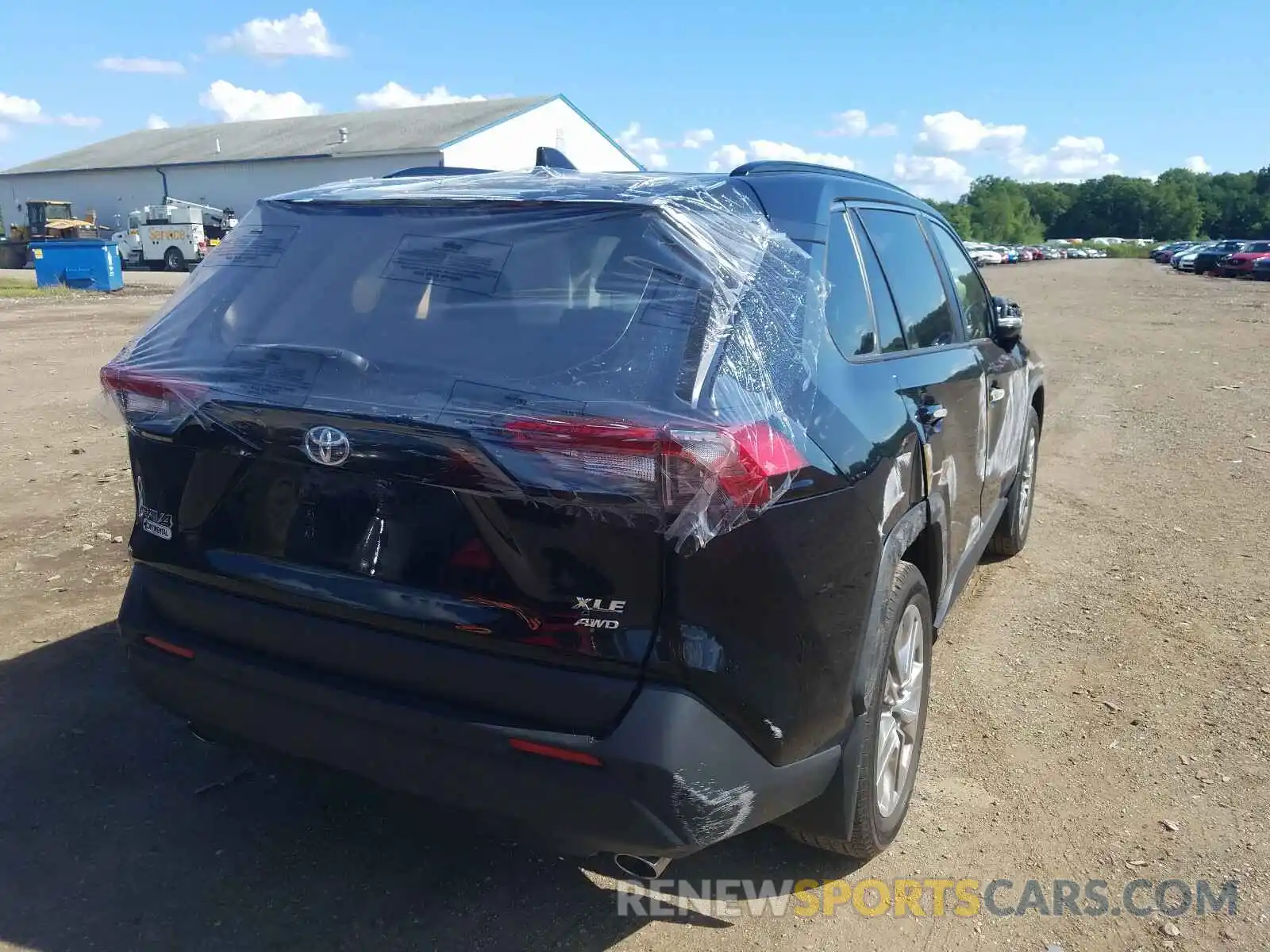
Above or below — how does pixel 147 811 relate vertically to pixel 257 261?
below

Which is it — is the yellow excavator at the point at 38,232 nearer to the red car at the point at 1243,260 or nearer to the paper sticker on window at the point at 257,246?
the paper sticker on window at the point at 257,246

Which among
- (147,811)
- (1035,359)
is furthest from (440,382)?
(1035,359)

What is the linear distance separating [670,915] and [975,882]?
885 mm

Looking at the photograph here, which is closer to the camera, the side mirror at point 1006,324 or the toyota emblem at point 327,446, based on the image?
the toyota emblem at point 327,446

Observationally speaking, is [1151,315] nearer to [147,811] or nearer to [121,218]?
[147,811]

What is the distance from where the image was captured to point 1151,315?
23.4 m

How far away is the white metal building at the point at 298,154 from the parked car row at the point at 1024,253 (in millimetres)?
26695

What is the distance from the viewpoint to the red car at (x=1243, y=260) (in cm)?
4256

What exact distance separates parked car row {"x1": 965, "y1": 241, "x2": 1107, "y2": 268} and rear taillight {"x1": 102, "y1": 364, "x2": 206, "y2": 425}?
6067 cm

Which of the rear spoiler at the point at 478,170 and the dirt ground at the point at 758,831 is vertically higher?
the rear spoiler at the point at 478,170

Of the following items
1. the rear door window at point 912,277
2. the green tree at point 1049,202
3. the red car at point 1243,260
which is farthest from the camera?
the green tree at point 1049,202

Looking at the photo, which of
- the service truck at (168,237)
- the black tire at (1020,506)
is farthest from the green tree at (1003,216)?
the black tire at (1020,506)

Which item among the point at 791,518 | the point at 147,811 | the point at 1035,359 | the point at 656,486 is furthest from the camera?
the point at 1035,359

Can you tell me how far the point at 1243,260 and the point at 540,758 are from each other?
4978 centimetres
